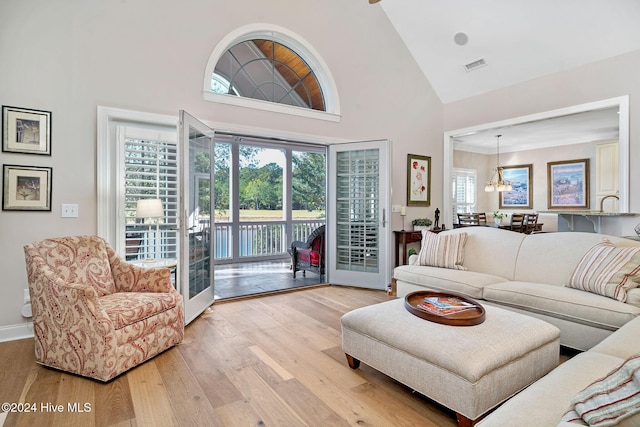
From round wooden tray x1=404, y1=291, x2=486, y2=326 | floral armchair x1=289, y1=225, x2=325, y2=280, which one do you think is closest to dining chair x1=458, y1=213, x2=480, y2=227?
floral armchair x1=289, y1=225, x2=325, y2=280

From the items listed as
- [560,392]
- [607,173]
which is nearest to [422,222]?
[560,392]

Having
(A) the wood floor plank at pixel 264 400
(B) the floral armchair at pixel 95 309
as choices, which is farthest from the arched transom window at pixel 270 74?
(A) the wood floor plank at pixel 264 400

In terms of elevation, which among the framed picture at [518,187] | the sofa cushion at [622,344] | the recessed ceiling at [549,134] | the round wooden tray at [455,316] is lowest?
the sofa cushion at [622,344]

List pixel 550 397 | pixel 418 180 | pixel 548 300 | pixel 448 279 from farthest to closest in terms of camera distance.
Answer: pixel 418 180 → pixel 448 279 → pixel 548 300 → pixel 550 397

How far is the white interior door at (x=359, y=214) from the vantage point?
191 inches

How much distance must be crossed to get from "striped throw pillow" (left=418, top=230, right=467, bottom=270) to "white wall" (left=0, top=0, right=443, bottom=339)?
2103mm

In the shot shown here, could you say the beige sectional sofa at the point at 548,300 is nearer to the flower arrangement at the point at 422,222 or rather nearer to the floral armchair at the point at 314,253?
the flower arrangement at the point at 422,222

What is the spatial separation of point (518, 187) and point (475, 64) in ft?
16.3

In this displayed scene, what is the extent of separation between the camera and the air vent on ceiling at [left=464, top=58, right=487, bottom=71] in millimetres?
5026

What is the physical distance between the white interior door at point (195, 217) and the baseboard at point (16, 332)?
4.46 feet

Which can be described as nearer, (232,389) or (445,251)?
(232,389)

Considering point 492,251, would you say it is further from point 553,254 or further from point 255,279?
point 255,279

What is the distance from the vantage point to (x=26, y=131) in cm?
303

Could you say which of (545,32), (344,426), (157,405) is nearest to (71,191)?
(157,405)
